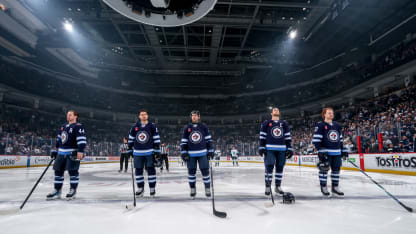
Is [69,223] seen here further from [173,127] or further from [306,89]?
[173,127]

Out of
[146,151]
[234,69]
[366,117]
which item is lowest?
[146,151]

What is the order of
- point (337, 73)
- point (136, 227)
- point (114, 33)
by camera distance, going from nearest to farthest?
1. point (136, 227)
2. point (114, 33)
3. point (337, 73)

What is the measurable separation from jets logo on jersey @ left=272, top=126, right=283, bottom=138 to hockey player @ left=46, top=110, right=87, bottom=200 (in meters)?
3.91

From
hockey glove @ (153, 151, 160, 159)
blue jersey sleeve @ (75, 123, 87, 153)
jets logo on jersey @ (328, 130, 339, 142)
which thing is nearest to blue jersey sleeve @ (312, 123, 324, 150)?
jets logo on jersey @ (328, 130, 339, 142)

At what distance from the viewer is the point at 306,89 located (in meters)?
34.2

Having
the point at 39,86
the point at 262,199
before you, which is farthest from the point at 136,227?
the point at 39,86

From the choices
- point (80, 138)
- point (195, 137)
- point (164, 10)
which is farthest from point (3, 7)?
point (195, 137)

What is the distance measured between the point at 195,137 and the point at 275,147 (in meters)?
1.69

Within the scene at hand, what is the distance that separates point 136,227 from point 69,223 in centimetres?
95

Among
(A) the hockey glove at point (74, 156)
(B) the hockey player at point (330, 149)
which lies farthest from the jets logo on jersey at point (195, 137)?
(B) the hockey player at point (330, 149)

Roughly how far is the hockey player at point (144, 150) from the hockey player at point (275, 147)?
2283 mm

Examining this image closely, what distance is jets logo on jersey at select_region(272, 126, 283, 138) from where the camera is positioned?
4957 millimetres

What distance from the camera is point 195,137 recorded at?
5.02 metres

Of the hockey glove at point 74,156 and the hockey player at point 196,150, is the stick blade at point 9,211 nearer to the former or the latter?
the hockey glove at point 74,156
